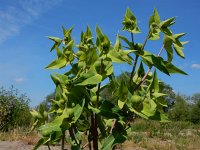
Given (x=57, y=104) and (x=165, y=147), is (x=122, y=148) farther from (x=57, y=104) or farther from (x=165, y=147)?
(x=57, y=104)

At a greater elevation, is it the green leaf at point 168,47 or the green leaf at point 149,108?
the green leaf at point 168,47

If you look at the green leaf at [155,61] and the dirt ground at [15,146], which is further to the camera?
the dirt ground at [15,146]

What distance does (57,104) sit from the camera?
1.52 meters

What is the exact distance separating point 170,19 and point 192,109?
24153mm

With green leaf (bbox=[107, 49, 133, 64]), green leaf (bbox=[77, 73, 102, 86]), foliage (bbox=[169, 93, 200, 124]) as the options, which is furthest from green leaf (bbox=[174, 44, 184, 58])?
foliage (bbox=[169, 93, 200, 124])

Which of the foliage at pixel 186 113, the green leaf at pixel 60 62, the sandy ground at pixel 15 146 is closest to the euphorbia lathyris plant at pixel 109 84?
the green leaf at pixel 60 62

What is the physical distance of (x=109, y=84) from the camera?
5.44 feet

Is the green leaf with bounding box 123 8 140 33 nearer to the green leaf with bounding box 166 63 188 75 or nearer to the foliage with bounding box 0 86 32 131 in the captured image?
the green leaf with bounding box 166 63 188 75

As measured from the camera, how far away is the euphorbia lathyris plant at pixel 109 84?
56.8 inches

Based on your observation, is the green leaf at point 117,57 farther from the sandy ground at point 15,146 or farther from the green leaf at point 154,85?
the sandy ground at point 15,146

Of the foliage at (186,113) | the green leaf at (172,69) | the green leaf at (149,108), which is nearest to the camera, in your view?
the green leaf at (149,108)

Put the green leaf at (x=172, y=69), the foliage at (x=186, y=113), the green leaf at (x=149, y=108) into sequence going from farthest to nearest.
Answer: the foliage at (x=186, y=113)
the green leaf at (x=172, y=69)
the green leaf at (x=149, y=108)

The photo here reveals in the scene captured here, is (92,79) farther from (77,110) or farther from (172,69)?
(172,69)

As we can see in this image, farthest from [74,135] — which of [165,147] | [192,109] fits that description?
[192,109]
